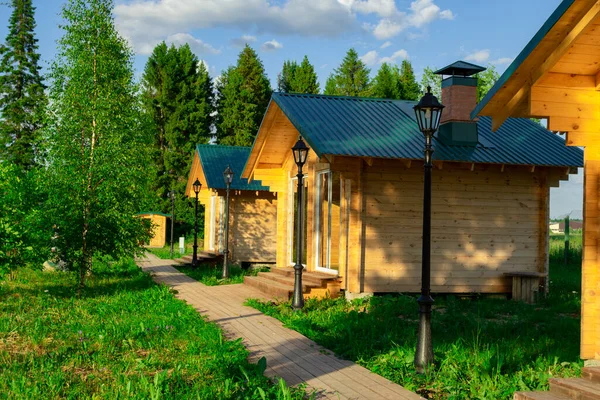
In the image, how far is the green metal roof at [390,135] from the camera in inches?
484

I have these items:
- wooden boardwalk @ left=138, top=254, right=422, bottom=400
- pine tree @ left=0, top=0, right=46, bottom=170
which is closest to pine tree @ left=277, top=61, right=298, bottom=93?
pine tree @ left=0, top=0, right=46, bottom=170

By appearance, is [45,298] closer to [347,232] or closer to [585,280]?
[347,232]

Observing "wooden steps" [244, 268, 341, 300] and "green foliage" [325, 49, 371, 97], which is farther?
"green foliage" [325, 49, 371, 97]

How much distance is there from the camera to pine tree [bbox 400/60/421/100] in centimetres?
4689

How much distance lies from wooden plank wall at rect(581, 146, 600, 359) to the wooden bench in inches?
308

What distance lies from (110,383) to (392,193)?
796 cm

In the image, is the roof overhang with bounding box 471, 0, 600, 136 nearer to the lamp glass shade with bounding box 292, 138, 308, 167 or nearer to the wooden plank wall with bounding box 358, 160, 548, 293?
the lamp glass shade with bounding box 292, 138, 308, 167

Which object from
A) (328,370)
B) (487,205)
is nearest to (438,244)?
(487,205)

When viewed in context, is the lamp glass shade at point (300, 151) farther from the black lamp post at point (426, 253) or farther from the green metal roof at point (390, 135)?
the black lamp post at point (426, 253)

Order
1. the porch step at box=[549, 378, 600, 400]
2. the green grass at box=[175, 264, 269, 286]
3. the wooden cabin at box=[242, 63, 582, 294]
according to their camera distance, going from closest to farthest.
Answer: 1. the porch step at box=[549, 378, 600, 400]
2. the wooden cabin at box=[242, 63, 582, 294]
3. the green grass at box=[175, 264, 269, 286]

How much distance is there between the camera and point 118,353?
25.1ft

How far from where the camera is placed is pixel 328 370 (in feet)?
22.9

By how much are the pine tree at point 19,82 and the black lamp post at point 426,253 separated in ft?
131

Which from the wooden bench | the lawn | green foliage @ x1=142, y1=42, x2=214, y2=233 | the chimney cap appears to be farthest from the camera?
green foliage @ x1=142, y1=42, x2=214, y2=233
